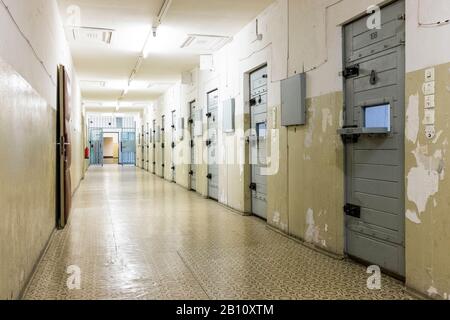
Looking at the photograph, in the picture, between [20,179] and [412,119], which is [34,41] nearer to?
[20,179]

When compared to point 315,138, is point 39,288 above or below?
below

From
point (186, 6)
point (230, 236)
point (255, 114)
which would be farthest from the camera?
point (255, 114)

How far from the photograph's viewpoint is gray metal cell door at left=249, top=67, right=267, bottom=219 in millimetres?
5715

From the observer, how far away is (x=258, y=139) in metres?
5.93

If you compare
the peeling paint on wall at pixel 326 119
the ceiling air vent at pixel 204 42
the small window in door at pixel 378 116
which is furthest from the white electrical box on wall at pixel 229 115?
the small window in door at pixel 378 116

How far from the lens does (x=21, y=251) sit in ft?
9.18

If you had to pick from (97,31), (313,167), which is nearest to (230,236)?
(313,167)

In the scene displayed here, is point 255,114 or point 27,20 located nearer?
point 27,20

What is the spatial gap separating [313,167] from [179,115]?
24.0ft

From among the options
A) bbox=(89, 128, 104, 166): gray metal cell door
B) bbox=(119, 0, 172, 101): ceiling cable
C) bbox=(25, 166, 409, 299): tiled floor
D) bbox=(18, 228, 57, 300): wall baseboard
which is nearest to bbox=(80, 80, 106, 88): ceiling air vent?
bbox=(119, 0, 172, 101): ceiling cable

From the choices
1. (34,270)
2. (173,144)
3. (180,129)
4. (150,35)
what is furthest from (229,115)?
(173,144)

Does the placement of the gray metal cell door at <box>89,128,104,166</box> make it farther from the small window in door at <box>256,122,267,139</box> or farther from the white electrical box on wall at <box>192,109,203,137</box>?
the small window in door at <box>256,122,267,139</box>

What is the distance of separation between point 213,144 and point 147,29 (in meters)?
2.59
